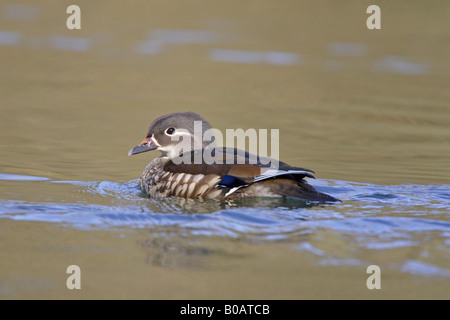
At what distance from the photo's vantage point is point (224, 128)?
38.8 ft

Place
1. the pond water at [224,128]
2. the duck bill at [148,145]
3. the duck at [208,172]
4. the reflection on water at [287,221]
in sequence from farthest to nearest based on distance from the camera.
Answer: the duck bill at [148,145], the duck at [208,172], the reflection on water at [287,221], the pond water at [224,128]

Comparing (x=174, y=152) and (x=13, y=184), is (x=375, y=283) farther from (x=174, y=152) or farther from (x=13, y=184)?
(x=13, y=184)

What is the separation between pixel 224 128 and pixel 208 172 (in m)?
4.06

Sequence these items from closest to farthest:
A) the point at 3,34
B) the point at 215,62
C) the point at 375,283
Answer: the point at 375,283 < the point at 215,62 < the point at 3,34

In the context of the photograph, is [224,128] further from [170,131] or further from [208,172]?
[208,172]

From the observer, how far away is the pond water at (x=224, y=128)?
591 cm

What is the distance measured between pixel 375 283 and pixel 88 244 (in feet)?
8.34

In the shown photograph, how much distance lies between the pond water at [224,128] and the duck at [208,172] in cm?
15

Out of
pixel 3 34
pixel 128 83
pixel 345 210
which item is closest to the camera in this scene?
pixel 345 210

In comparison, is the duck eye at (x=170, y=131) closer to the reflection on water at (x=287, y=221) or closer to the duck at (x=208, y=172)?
the duck at (x=208, y=172)

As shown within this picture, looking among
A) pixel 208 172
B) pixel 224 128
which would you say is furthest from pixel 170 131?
pixel 224 128

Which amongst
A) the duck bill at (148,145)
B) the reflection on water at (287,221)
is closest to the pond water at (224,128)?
the reflection on water at (287,221)

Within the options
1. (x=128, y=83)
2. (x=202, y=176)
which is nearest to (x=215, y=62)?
(x=128, y=83)

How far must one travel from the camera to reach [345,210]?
741 centimetres
